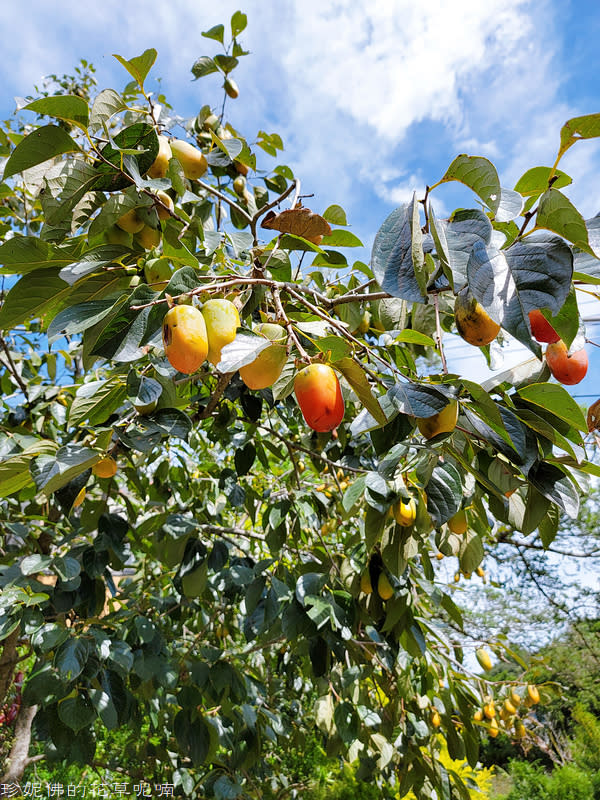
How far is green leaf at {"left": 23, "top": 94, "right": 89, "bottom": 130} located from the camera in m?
0.52

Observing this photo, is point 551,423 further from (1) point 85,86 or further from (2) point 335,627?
(1) point 85,86

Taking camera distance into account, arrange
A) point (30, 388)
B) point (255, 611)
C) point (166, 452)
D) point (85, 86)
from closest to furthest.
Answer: point (255, 611) → point (30, 388) → point (166, 452) → point (85, 86)

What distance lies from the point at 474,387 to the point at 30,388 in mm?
1444

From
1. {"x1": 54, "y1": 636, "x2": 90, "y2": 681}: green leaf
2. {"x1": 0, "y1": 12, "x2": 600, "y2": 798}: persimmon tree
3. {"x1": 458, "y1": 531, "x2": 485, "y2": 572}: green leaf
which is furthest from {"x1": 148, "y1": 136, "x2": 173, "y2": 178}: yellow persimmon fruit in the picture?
{"x1": 54, "y1": 636, "x2": 90, "y2": 681}: green leaf

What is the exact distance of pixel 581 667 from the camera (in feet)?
21.7

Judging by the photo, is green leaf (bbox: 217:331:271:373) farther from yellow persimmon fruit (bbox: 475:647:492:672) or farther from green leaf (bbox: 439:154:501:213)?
yellow persimmon fruit (bbox: 475:647:492:672)

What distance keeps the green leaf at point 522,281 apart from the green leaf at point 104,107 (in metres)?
0.48

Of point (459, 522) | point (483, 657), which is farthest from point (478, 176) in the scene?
point (483, 657)

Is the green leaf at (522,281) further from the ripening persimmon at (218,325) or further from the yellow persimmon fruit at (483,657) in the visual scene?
the yellow persimmon fruit at (483,657)

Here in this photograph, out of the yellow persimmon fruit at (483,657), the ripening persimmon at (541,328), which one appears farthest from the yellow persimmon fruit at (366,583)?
the yellow persimmon fruit at (483,657)

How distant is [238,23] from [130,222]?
2.88 ft

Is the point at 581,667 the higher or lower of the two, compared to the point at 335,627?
higher

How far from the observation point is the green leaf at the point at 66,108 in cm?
52

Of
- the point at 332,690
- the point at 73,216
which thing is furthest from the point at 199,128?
the point at 332,690
